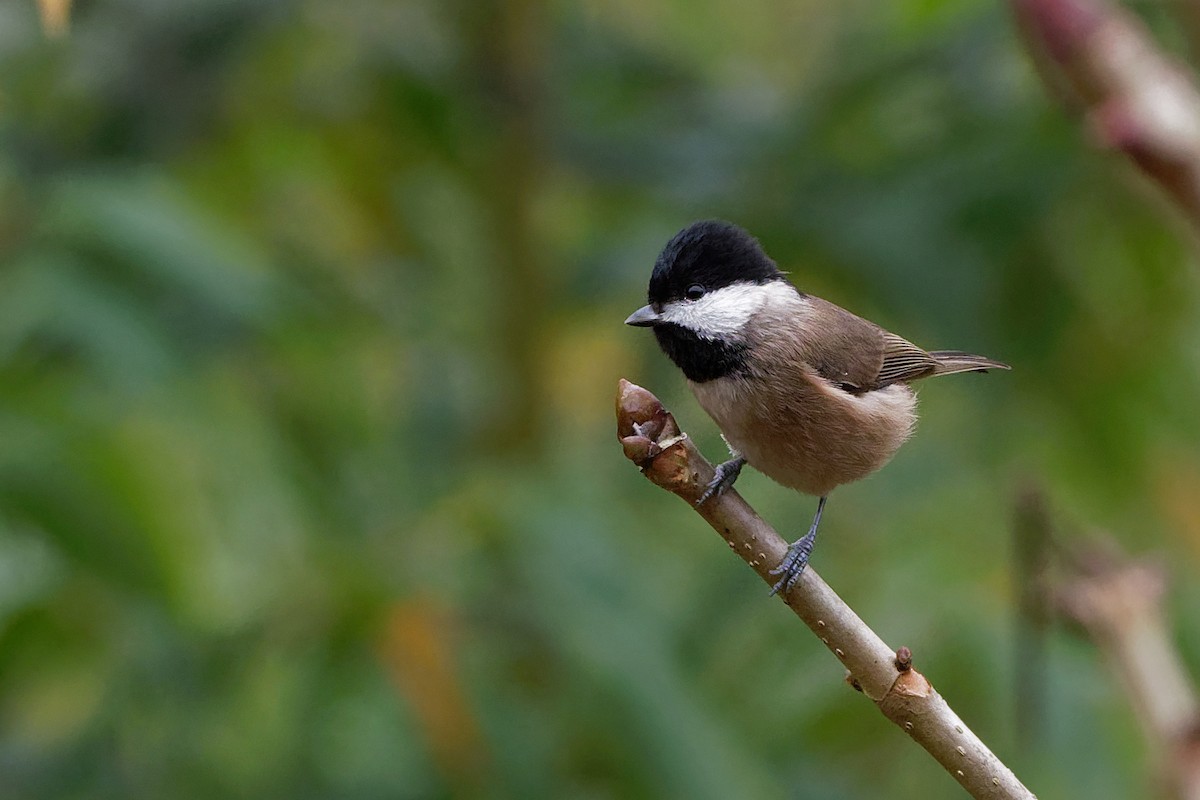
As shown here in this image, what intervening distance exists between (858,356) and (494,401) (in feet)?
4.28

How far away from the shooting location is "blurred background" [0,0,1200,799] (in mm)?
2275

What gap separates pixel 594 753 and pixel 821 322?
1.11 meters

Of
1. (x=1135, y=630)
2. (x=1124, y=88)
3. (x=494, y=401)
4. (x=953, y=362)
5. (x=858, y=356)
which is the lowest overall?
(x=1135, y=630)

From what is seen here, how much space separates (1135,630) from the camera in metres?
1.43

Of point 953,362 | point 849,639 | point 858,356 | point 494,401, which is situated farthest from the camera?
point 494,401

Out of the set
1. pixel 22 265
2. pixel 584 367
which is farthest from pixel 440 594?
pixel 584 367

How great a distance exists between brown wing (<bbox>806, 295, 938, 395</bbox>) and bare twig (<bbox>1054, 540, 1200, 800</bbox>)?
47 cm

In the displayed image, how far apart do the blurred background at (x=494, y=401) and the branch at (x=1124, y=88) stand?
92 cm

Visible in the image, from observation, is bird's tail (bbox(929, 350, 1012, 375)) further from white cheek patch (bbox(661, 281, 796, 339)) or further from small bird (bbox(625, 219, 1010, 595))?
white cheek patch (bbox(661, 281, 796, 339))

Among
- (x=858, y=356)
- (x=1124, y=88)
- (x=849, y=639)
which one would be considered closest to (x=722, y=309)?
(x=858, y=356)

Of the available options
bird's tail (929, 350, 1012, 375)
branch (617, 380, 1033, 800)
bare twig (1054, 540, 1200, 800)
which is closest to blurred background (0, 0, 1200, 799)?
bird's tail (929, 350, 1012, 375)

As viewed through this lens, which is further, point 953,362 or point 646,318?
point 953,362

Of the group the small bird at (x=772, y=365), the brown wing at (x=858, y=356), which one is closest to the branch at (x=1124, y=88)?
the small bird at (x=772, y=365)

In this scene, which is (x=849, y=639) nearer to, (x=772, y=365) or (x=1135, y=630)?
(x=1135, y=630)
